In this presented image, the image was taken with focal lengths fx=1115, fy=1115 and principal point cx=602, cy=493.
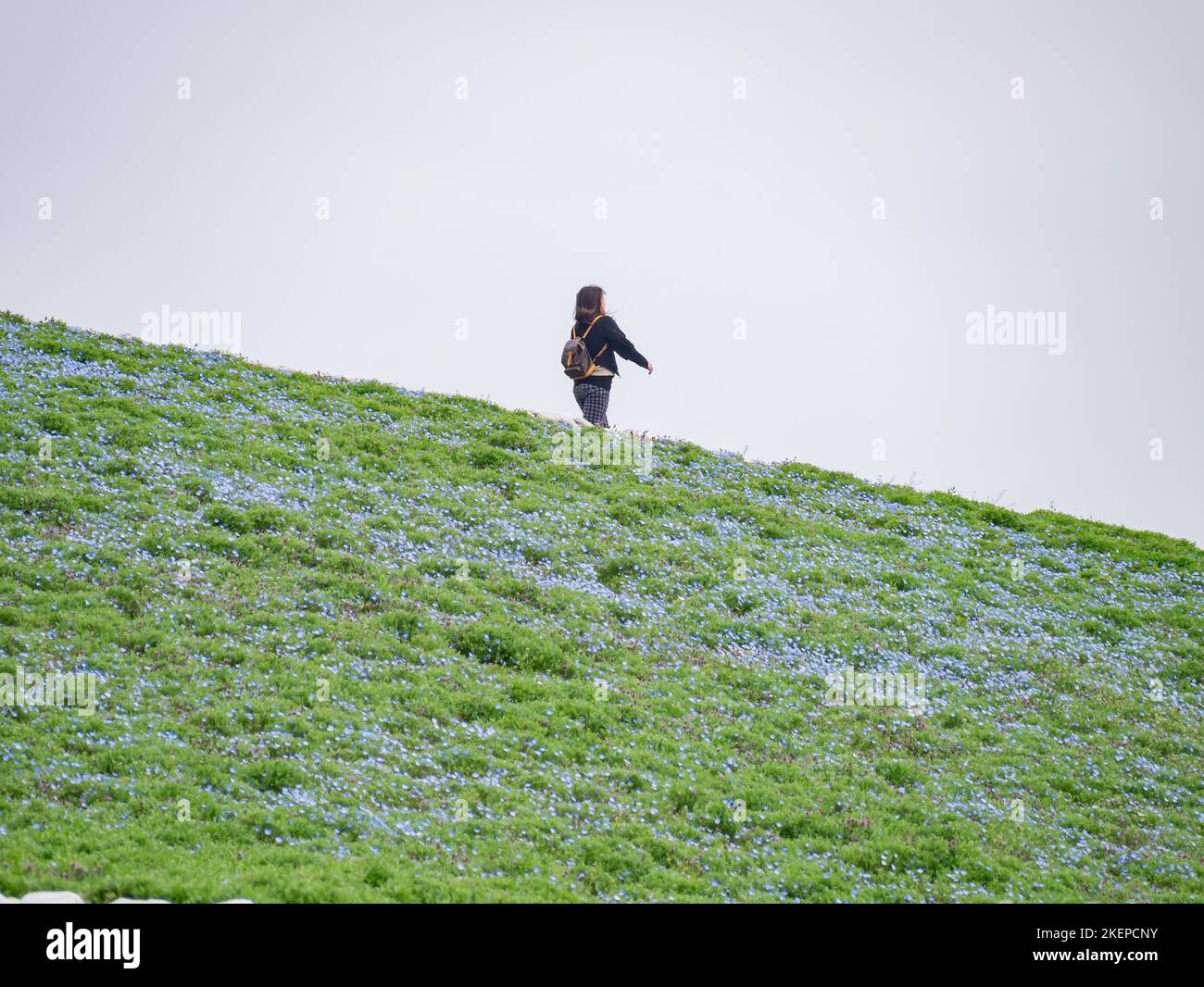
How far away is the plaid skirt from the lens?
96.2ft

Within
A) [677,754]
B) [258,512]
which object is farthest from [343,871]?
[258,512]

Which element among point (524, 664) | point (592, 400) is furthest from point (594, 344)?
point (524, 664)

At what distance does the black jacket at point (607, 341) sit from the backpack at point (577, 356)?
7 cm

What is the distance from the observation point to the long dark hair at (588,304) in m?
28.2

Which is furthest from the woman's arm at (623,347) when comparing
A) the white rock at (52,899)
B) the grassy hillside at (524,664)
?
the white rock at (52,899)

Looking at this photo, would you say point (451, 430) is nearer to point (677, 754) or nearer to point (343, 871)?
point (677, 754)

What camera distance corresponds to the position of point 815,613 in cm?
2350

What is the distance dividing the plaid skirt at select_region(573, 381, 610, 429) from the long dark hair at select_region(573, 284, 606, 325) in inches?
71.3

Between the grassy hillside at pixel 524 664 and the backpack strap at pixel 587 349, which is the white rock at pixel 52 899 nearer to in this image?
the grassy hillside at pixel 524 664

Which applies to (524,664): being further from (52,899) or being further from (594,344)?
(594,344)

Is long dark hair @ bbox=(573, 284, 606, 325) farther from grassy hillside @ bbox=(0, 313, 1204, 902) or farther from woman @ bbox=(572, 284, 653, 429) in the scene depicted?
grassy hillside @ bbox=(0, 313, 1204, 902)

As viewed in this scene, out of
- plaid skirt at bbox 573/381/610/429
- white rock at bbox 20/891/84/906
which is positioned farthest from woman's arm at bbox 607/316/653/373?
white rock at bbox 20/891/84/906
